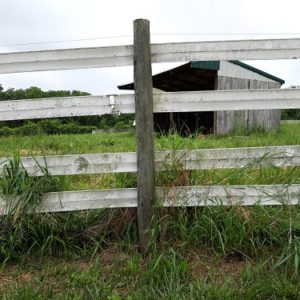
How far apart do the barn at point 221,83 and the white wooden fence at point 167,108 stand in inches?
282

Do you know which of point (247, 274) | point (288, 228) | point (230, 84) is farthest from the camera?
point (230, 84)

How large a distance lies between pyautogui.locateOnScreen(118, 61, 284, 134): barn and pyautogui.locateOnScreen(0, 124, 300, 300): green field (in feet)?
23.7

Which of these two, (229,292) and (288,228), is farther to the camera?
(288,228)

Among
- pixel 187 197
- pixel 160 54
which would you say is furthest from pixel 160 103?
pixel 187 197

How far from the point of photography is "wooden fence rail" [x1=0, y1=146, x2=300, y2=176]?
10.6ft

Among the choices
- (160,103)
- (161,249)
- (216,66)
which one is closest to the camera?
(161,249)

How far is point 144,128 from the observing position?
3.13 metres

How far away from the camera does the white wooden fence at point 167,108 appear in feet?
10.4

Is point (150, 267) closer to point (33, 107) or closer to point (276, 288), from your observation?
point (276, 288)

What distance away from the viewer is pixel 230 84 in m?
12.2

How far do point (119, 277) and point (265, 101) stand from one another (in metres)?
1.79

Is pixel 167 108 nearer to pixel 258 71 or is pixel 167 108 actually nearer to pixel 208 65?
pixel 208 65

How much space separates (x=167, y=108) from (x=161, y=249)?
3.68 feet

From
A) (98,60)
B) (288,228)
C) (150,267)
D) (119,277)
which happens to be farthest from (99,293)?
(98,60)
